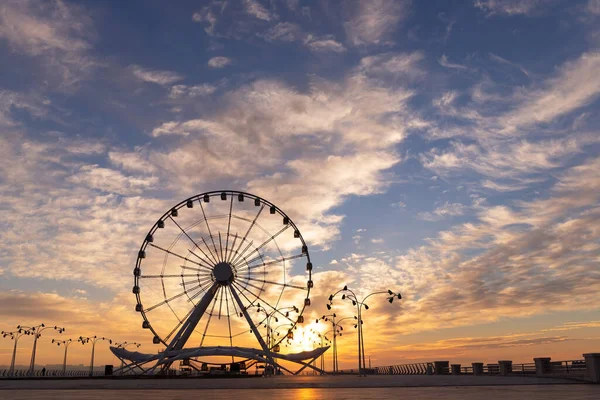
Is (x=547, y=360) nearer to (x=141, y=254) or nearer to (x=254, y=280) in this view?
(x=254, y=280)

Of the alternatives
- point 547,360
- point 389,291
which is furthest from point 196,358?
point 547,360

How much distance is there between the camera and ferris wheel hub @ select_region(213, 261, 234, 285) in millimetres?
60469

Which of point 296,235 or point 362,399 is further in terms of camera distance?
Result: point 296,235

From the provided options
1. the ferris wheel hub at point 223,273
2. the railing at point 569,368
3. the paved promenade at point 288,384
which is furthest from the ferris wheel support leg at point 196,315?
the railing at point 569,368

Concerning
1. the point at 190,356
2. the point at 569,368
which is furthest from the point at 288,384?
the point at 190,356

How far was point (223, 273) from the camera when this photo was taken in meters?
60.7

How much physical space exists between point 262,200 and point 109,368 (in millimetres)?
29946

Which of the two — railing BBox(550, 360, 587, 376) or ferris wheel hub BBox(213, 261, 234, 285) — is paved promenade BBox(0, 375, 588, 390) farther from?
ferris wheel hub BBox(213, 261, 234, 285)

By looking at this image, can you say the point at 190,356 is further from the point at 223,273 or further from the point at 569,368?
the point at 569,368

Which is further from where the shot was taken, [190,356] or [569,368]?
[190,356]

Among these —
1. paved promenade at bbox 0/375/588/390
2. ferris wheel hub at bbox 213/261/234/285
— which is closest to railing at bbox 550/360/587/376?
paved promenade at bbox 0/375/588/390

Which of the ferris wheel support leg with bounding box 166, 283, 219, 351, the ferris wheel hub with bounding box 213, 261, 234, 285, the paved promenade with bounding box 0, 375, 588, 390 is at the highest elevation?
the ferris wheel hub with bounding box 213, 261, 234, 285

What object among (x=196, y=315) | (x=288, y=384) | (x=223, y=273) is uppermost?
(x=223, y=273)

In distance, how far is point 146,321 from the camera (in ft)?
199
